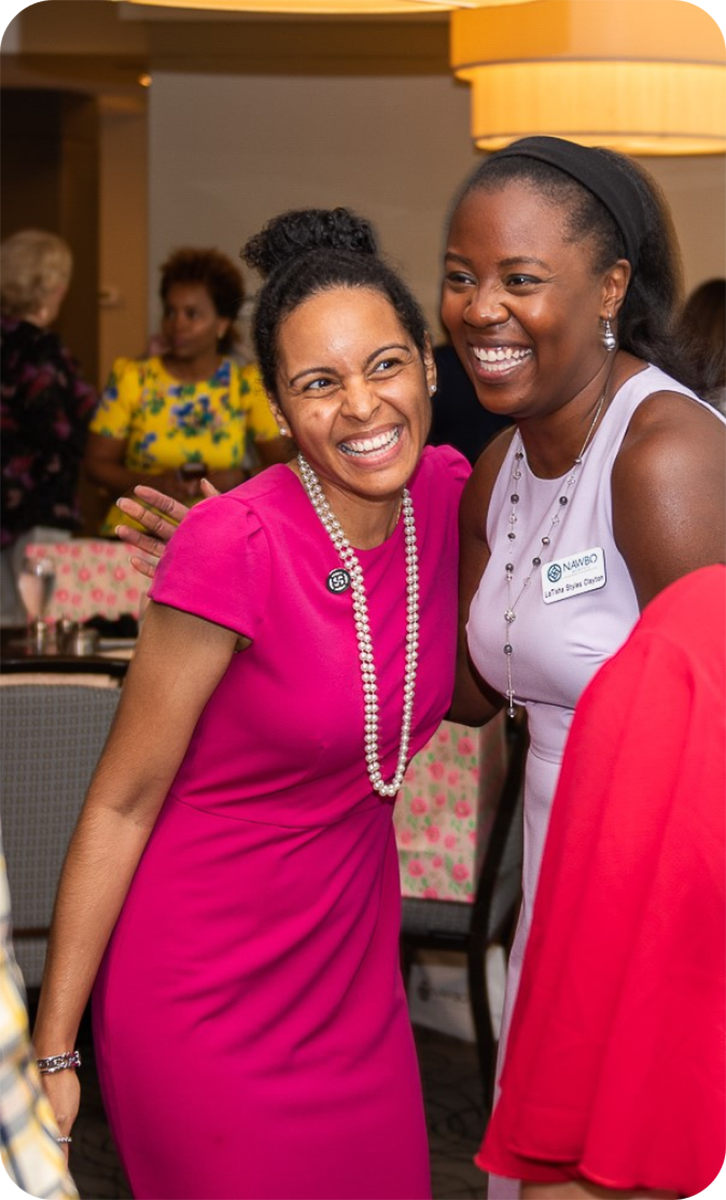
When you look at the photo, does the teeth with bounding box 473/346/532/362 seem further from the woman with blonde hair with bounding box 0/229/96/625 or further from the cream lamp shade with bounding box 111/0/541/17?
the woman with blonde hair with bounding box 0/229/96/625

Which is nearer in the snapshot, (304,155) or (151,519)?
(151,519)

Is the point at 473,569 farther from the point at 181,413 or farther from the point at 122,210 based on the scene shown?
the point at 122,210

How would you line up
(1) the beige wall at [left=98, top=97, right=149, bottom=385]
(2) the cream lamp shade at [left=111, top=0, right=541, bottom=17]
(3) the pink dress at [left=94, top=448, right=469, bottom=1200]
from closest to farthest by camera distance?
(3) the pink dress at [left=94, top=448, right=469, bottom=1200], (2) the cream lamp shade at [left=111, top=0, right=541, bottom=17], (1) the beige wall at [left=98, top=97, right=149, bottom=385]

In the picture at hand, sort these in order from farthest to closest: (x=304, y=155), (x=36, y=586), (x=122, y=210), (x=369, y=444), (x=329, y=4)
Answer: (x=122, y=210)
(x=304, y=155)
(x=36, y=586)
(x=329, y=4)
(x=369, y=444)

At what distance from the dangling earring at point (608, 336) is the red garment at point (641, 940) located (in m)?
0.73

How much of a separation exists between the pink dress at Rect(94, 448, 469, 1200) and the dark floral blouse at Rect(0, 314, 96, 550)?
14.9 feet

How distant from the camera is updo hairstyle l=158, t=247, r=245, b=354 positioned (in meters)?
5.72

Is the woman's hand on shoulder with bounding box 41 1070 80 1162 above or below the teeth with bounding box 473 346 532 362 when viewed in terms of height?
below

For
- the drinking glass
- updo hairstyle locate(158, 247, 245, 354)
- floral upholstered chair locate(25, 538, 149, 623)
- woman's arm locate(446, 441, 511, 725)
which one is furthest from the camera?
updo hairstyle locate(158, 247, 245, 354)

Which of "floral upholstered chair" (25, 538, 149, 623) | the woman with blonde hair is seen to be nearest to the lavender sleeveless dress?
"floral upholstered chair" (25, 538, 149, 623)

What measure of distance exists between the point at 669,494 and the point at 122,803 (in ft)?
2.18

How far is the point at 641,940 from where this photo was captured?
3.26 ft

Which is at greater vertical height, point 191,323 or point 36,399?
point 191,323

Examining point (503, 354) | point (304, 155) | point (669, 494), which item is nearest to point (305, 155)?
point (304, 155)
